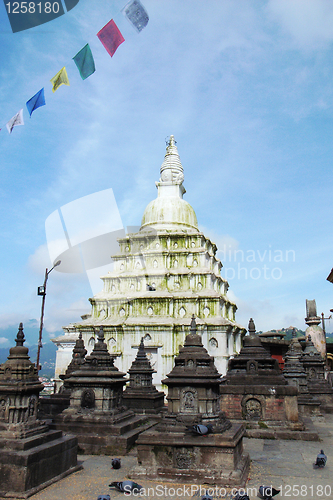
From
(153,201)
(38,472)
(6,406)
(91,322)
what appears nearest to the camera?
(38,472)

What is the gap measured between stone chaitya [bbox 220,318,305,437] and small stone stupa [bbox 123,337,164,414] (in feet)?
14.3

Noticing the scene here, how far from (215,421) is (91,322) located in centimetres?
2812

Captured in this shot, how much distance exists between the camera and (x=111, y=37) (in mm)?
11430

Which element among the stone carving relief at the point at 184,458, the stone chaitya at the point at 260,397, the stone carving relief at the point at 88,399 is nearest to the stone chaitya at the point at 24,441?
the stone carving relief at the point at 184,458

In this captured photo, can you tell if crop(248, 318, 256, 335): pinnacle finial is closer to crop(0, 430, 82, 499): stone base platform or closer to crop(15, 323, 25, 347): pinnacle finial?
crop(0, 430, 82, 499): stone base platform

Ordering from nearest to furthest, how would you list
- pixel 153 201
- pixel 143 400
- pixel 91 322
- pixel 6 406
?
pixel 6 406 → pixel 143 400 → pixel 91 322 → pixel 153 201

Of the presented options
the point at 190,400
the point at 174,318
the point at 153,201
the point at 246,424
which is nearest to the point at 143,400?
the point at 246,424

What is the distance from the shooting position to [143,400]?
1702 centimetres

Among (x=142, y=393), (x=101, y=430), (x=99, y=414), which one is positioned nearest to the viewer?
(x=101, y=430)

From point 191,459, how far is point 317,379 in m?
15.6

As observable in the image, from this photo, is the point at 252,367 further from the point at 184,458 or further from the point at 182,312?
the point at 182,312

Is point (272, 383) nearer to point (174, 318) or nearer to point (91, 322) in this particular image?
point (174, 318)

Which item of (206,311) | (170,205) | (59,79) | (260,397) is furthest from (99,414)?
(170,205)

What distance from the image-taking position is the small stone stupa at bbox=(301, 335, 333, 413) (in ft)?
68.3
